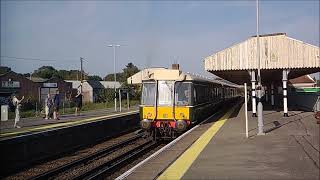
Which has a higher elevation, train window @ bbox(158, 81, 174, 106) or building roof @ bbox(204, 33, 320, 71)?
building roof @ bbox(204, 33, 320, 71)

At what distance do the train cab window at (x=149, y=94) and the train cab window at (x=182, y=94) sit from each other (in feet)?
3.25

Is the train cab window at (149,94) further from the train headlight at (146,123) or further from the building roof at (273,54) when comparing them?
the building roof at (273,54)

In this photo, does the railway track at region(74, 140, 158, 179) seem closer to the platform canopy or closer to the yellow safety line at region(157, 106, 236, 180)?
the yellow safety line at region(157, 106, 236, 180)

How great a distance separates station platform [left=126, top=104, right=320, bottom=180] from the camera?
8.65 m

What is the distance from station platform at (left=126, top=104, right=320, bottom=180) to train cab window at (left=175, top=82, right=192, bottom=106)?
9.16 feet

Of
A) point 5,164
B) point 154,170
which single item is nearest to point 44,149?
point 5,164

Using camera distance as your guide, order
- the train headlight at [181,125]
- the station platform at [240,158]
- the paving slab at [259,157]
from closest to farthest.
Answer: the paving slab at [259,157], the station platform at [240,158], the train headlight at [181,125]

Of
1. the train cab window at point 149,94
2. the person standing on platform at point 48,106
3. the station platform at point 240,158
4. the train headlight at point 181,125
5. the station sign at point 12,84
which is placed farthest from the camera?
the station sign at point 12,84

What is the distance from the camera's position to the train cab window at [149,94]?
1822cm

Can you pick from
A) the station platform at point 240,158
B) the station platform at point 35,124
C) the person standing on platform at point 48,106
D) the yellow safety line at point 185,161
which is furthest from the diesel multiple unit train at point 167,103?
the person standing on platform at point 48,106

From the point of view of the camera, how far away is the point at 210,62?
25.7m

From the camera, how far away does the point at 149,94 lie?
60.1 feet

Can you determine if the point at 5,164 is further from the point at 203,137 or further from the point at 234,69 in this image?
the point at 234,69

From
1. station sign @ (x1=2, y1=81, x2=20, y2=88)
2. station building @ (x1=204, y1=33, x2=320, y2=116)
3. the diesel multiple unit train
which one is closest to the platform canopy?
station building @ (x1=204, y1=33, x2=320, y2=116)
